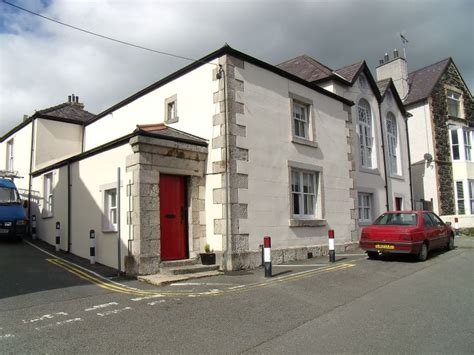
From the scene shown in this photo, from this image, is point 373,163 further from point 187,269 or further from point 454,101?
point 454,101

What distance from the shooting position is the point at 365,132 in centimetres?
1844

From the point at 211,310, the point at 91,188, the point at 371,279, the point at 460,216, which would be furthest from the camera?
the point at 460,216

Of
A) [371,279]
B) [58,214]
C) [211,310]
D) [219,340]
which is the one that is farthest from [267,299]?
[58,214]

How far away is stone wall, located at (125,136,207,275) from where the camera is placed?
9.51 meters

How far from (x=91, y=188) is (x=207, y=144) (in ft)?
12.7

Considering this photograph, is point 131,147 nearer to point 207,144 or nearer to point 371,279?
point 207,144

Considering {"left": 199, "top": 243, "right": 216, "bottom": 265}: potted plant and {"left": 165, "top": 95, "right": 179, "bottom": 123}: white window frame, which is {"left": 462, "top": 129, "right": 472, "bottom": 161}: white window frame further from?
{"left": 199, "top": 243, "right": 216, "bottom": 265}: potted plant

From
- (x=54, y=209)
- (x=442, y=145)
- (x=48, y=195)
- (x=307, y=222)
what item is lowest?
(x=307, y=222)

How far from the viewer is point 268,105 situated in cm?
1233

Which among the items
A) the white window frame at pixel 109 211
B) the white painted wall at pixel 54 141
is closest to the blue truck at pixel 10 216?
the white painted wall at pixel 54 141

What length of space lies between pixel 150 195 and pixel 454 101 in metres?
24.8

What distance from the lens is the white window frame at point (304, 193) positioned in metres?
13.1

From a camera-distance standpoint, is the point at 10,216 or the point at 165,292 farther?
the point at 10,216

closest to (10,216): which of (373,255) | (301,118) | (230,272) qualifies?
(230,272)
